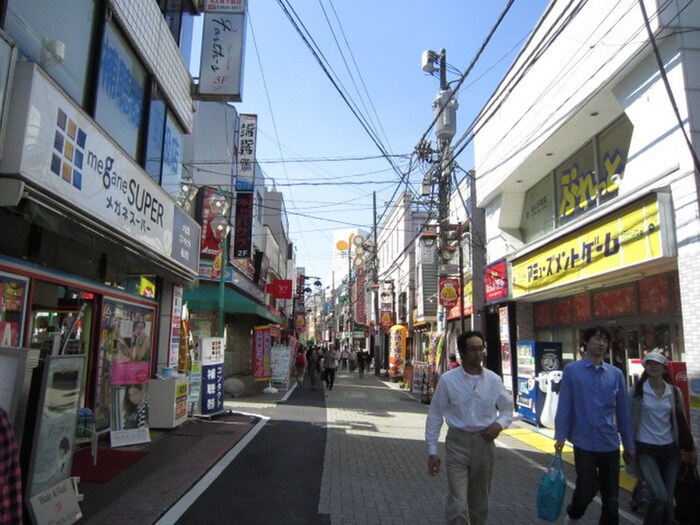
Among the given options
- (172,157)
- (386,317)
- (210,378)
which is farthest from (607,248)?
(386,317)

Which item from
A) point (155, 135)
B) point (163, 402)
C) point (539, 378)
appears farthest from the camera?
point (539, 378)

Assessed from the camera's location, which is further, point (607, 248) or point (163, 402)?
point (163, 402)

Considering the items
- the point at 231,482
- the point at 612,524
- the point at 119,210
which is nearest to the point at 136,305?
the point at 119,210

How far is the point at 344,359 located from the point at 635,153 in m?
37.1

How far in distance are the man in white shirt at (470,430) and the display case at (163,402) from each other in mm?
6755

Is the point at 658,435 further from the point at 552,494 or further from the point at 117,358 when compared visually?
the point at 117,358

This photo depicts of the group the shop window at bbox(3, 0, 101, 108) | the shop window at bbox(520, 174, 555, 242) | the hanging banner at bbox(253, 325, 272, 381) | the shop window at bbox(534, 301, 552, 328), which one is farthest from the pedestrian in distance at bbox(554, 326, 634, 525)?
the hanging banner at bbox(253, 325, 272, 381)

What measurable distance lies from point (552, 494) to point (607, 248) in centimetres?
631

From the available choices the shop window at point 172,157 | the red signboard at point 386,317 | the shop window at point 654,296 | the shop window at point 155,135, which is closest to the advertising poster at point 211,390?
the shop window at point 172,157

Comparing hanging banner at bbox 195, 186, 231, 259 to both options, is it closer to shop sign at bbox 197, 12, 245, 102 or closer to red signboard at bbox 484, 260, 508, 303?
shop sign at bbox 197, 12, 245, 102

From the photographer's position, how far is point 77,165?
564 cm

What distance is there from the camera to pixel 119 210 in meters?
6.88

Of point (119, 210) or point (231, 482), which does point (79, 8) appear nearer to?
point (119, 210)

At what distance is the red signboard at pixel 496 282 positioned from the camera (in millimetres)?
14883
